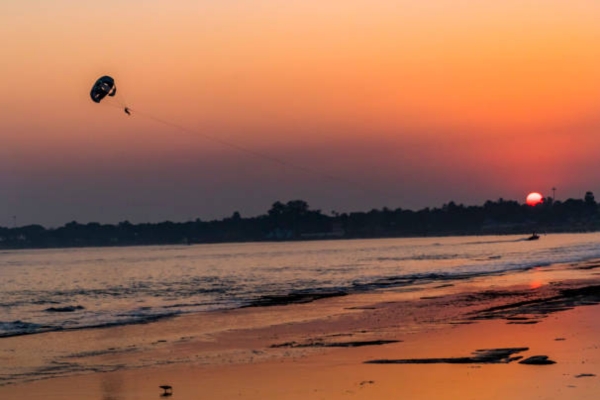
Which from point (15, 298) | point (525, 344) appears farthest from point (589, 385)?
point (15, 298)

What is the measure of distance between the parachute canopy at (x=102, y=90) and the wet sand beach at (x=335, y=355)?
6.49 m

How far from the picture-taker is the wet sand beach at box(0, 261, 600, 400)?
48.1ft

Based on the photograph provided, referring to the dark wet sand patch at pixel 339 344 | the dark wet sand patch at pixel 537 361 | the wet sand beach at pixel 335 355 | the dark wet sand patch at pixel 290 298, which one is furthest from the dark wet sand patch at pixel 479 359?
the dark wet sand patch at pixel 290 298

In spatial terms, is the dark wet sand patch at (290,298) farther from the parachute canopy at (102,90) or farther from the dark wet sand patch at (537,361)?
the dark wet sand patch at (537,361)

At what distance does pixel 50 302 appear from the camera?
156 ft

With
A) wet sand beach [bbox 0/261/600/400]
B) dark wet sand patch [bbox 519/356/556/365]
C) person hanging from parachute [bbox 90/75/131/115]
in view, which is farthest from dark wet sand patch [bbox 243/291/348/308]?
dark wet sand patch [bbox 519/356/556/365]

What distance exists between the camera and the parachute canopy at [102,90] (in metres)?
27.9

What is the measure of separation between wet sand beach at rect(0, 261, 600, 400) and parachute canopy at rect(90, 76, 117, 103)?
6.49 meters

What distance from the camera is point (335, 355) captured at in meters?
18.7

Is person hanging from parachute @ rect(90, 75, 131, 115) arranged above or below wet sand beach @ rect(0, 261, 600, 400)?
above

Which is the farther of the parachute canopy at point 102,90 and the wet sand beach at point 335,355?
the parachute canopy at point 102,90

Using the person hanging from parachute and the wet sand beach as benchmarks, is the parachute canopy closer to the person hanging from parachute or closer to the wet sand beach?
the person hanging from parachute

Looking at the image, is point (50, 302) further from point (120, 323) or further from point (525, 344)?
point (525, 344)

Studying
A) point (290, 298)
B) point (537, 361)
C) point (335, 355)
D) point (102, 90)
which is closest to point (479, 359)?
point (537, 361)
